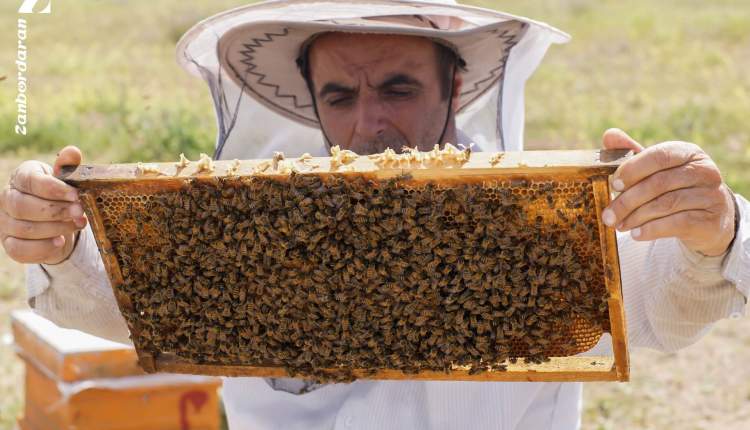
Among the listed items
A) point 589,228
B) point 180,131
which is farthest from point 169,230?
point 180,131

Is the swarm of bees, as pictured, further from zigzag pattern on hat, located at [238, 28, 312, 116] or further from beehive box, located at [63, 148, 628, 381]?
zigzag pattern on hat, located at [238, 28, 312, 116]

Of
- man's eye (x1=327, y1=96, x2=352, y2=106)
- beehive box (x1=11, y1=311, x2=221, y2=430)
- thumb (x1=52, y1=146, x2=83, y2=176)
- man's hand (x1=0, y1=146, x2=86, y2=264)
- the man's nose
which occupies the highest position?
man's eye (x1=327, y1=96, x2=352, y2=106)

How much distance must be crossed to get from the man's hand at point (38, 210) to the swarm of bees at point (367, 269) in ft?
0.42

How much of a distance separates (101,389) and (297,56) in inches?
74.1

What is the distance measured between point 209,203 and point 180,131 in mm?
9228

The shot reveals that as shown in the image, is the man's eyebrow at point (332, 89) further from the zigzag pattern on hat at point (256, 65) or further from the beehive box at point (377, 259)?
the beehive box at point (377, 259)

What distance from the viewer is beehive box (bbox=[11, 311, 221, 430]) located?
4.09m

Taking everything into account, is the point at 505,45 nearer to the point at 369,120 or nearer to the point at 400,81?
the point at 400,81

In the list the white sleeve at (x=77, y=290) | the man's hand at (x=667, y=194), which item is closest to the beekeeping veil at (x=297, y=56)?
the white sleeve at (x=77, y=290)

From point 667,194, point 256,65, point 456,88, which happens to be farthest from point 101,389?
point 667,194

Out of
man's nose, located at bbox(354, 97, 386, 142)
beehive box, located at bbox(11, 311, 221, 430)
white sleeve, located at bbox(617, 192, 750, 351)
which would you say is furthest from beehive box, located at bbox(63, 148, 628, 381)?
beehive box, located at bbox(11, 311, 221, 430)

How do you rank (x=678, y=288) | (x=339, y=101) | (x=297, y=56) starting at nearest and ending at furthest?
(x=678, y=288) < (x=339, y=101) < (x=297, y=56)

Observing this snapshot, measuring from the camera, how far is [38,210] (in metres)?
2.55

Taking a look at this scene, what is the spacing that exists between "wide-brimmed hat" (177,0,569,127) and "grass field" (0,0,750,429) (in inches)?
45.7
